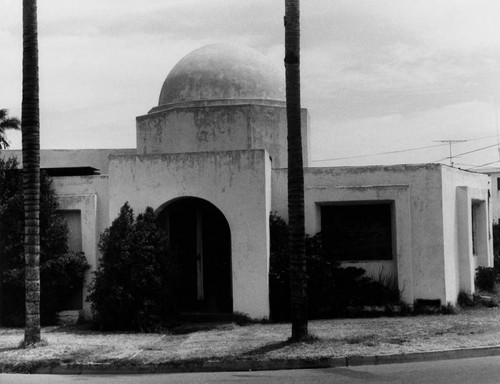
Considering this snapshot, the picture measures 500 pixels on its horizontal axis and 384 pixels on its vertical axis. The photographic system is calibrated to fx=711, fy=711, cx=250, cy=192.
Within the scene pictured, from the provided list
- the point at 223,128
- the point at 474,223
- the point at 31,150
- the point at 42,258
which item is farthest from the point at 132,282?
the point at 474,223

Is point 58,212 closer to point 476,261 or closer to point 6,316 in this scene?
point 6,316

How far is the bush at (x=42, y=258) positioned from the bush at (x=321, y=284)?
15.3ft

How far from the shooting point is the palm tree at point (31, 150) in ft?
42.1

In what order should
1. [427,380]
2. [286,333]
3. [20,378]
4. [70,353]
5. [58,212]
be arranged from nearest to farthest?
[427,380]
[20,378]
[70,353]
[286,333]
[58,212]

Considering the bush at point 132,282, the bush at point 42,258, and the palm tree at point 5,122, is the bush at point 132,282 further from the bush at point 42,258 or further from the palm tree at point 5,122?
the palm tree at point 5,122

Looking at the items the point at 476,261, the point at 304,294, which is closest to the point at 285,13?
the point at 304,294

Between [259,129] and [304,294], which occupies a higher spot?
[259,129]

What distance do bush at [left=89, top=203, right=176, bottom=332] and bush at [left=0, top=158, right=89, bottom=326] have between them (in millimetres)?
1468

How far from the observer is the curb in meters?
10.9

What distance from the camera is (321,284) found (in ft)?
54.2

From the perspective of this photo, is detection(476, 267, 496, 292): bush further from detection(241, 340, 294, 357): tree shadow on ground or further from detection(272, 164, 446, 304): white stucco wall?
detection(241, 340, 294, 357): tree shadow on ground

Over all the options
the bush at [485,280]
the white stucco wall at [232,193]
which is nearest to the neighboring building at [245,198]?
the white stucco wall at [232,193]

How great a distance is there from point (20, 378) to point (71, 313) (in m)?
6.49

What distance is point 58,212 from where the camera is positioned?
57.9 feet
